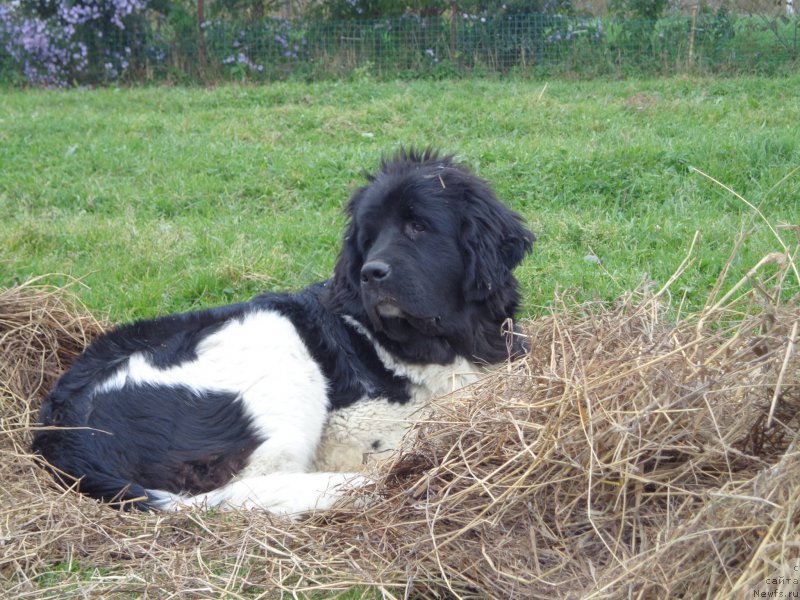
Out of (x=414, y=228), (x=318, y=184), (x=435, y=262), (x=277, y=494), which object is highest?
(x=414, y=228)

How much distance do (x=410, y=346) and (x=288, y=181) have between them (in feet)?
14.3

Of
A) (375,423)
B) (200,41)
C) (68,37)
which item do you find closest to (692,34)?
(200,41)

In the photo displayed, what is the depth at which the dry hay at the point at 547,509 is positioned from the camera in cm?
255

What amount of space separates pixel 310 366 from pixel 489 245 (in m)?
1.01

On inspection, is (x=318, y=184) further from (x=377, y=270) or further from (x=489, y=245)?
(x=377, y=270)

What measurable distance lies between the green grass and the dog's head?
58 centimetres

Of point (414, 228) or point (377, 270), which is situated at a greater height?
point (414, 228)

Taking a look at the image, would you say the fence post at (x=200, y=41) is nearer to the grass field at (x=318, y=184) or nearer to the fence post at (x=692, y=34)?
the grass field at (x=318, y=184)

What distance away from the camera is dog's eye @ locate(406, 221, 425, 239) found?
4199 mm

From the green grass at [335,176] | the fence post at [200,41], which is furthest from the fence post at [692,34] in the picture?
the fence post at [200,41]

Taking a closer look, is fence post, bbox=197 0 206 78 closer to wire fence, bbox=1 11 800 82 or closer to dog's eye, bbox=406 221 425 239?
wire fence, bbox=1 11 800 82

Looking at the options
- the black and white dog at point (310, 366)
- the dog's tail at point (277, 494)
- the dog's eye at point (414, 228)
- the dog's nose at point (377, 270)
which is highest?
the dog's eye at point (414, 228)

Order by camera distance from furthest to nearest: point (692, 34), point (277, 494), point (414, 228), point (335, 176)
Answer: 1. point (692, 34)
2. point (335, 176)
3. point (414, 228)
4. point (277, 494)

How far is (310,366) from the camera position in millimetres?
4148
